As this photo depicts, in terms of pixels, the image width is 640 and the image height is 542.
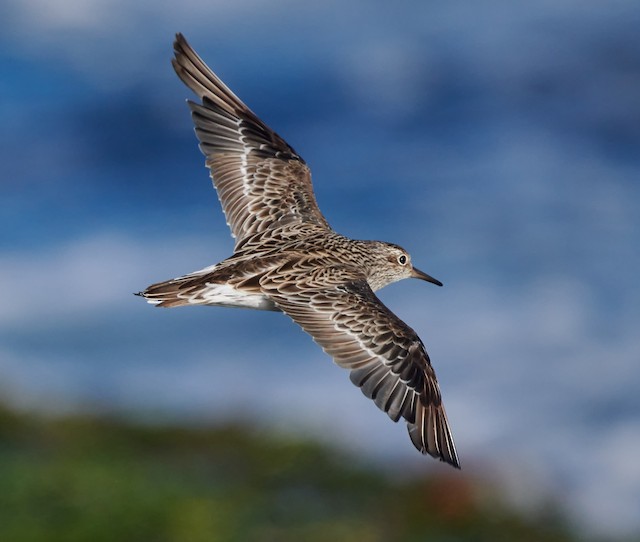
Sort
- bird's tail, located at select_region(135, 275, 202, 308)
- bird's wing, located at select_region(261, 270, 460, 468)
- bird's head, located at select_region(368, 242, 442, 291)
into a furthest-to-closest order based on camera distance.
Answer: bird's head, located at select_region(368, 242, 442, 291)
bird's tail, located at select_region(135, 275, 202, 308)
bird's wing, located at select_region(261, 270, 460, 468)

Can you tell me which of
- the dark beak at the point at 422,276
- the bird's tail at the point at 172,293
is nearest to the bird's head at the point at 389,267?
the dark beak at the point at 422,276

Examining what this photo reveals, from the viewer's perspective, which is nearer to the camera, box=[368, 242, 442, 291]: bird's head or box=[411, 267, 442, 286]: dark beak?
box=[368, 242, 442, 291]: bird's head

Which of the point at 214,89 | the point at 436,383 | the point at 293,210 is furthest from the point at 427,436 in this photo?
the point at 214,89

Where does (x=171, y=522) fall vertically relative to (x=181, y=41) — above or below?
below

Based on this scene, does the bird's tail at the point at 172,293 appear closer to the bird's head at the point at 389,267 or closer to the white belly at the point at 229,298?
the white belly at the point at 229,298

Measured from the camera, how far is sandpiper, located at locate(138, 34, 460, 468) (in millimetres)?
7902

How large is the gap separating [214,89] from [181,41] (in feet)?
1.84

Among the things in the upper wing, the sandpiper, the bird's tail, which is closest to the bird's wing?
the sandpiper

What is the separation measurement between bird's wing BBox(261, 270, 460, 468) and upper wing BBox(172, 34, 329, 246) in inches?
67.2

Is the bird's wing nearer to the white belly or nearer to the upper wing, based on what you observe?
the white belly

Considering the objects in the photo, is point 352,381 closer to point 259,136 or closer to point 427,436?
point 427,436

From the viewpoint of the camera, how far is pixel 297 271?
28.1ft

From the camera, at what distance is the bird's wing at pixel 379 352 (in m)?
7.77

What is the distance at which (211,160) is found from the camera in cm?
1045
